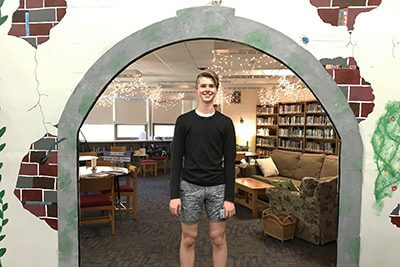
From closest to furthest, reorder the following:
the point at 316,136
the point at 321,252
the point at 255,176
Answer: the point at 321,252
the point at 255,176
the point at 316,136

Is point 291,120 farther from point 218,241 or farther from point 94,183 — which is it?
point 218,241

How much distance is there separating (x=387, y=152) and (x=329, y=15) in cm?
96

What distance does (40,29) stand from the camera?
2.22 meters

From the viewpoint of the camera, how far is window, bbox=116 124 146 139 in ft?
35.4

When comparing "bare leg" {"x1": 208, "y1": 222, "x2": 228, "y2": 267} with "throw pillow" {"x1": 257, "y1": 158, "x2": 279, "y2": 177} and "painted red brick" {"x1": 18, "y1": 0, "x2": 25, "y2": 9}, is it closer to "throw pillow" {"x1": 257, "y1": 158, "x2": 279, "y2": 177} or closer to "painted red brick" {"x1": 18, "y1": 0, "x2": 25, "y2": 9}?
"painted red brick" {"x1": 18, "y1": 0, "x2": 25, "y2": 9}

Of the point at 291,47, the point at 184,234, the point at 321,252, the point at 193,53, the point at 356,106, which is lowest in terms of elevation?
the point at 321,252

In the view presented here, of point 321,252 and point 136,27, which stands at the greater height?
point 136,27

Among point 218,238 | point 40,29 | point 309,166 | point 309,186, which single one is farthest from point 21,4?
point 309,166

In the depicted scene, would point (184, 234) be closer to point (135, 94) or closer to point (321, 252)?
point (321, 252)

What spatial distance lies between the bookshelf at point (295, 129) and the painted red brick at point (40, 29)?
6.36 m

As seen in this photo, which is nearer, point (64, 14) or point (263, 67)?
point (64, 14)

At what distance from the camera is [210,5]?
6.82 feet

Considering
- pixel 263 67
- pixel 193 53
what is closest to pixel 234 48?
pixel 193 53

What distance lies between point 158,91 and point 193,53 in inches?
187
